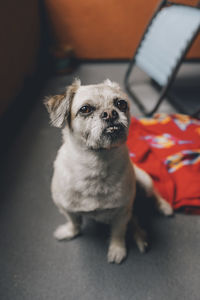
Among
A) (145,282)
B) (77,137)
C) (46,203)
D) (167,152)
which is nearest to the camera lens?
(77,137)

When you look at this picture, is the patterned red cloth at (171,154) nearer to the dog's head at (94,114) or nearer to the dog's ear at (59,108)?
the dog's head at (94,114)

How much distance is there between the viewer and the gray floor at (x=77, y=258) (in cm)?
103

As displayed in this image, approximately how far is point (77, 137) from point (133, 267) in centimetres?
75

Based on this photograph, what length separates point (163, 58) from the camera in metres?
2.20

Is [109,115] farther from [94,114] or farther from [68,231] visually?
[68,231]

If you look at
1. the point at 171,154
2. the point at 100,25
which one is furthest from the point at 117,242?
the point at 100,25

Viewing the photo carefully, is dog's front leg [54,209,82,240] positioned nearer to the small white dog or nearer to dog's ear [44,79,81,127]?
the small white dog

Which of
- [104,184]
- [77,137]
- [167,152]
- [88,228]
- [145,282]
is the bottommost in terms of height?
[88,228]

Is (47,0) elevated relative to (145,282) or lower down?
elevated

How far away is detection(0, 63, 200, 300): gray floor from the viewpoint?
3.38ft

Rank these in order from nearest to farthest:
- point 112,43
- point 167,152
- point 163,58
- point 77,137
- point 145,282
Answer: point 77,137, point 145,282, point 167,152, point 163,58, point 112,43

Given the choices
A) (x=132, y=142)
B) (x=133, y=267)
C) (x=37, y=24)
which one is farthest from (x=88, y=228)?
(x=37, y=24)

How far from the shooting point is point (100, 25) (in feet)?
10.9

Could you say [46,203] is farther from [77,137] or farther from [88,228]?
[77,137]
